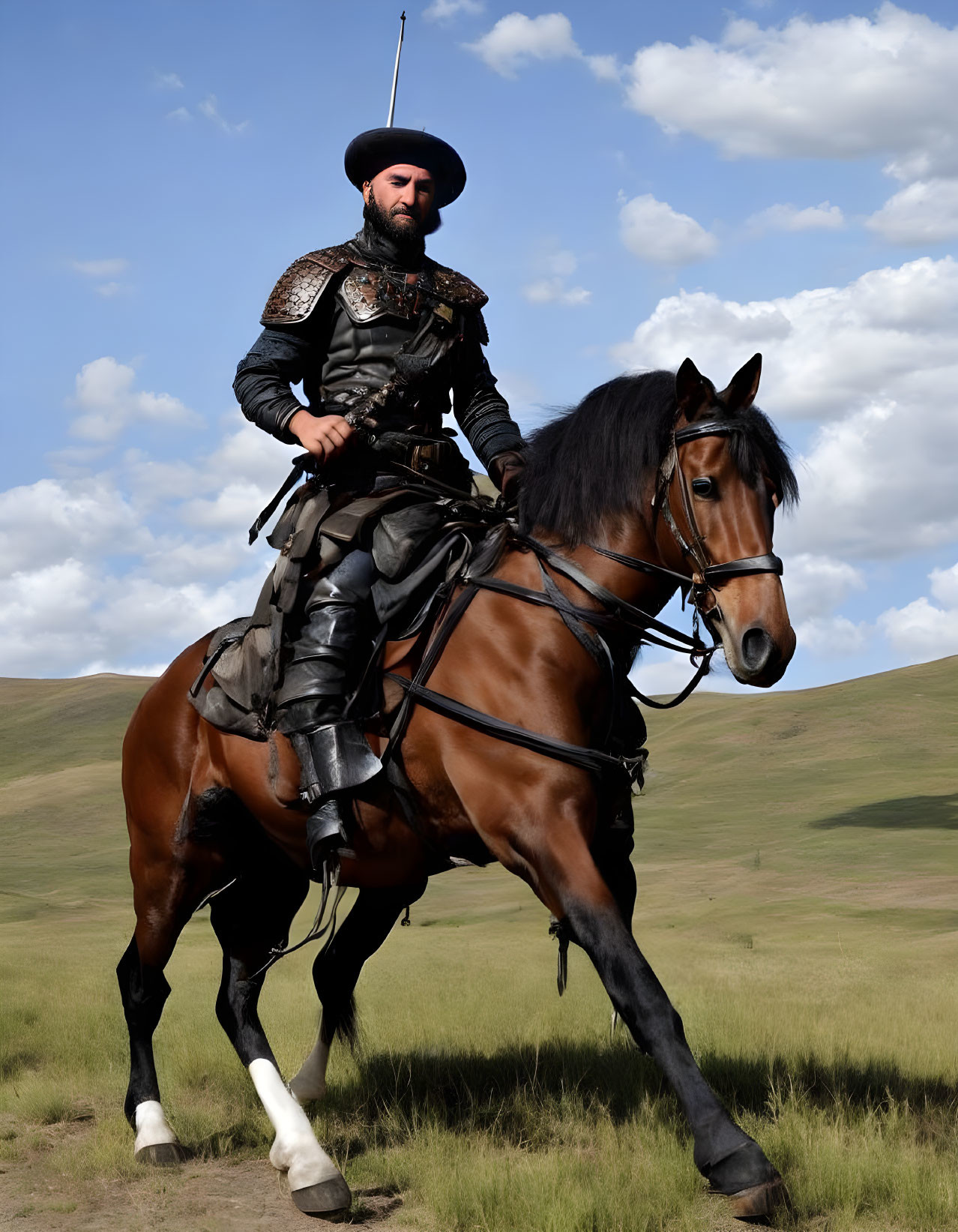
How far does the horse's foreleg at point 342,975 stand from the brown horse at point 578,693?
841 millimetres

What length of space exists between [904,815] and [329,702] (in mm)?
26323

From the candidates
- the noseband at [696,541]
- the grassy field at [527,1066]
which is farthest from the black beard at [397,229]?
the grassy field at [527,1066]

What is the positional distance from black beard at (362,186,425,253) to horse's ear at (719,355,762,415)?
6.92ft

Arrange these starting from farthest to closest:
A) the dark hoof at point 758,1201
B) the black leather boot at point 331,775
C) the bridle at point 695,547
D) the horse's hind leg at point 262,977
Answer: the horse's hind leg at point 262,977 → the black leather boot at point 331,775 → the bridle at point 695,547 → the dark hoof at point 758,1201

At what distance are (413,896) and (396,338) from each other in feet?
9.99

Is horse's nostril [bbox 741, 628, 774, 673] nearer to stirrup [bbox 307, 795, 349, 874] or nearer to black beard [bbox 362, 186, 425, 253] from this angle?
stirrup [bbox 307, 795, 349, 874]

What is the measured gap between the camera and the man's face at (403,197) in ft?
20.1

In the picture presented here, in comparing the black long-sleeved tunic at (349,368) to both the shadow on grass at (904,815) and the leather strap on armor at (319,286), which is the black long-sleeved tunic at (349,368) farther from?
the shadow on grass at (904,815)

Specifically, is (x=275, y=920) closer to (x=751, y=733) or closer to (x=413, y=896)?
(x=413, y=896)

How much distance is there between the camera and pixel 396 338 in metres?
6.00

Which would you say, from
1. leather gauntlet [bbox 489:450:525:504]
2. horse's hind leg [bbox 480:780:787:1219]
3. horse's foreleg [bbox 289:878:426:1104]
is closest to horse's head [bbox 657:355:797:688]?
horse's hind leg [bbox 480:780:787:1219]

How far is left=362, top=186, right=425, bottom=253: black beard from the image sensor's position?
612 centimetres

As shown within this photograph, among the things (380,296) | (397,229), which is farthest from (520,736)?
(397,229)

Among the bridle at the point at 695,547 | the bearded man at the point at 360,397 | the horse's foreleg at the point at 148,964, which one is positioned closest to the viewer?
the bridle at the point at 695,547
